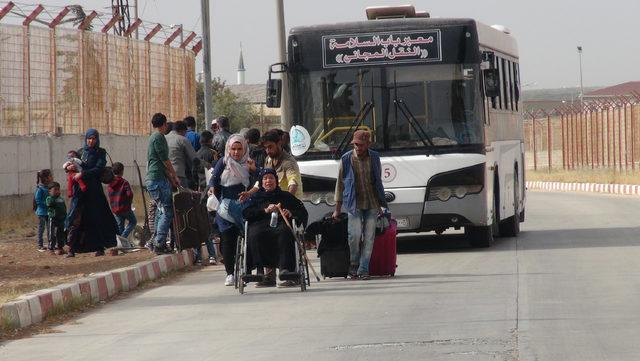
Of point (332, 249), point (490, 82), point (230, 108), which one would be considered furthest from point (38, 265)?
point (230, 108)

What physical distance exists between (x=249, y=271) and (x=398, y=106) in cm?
492

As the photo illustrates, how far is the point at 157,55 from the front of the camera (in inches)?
1401

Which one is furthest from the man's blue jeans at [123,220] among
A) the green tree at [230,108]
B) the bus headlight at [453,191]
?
the green tree at [230,108]

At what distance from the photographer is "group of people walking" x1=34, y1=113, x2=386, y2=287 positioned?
1445 centimetres

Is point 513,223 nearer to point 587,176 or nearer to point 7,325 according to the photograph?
point 7,325

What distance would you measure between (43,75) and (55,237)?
28.7 feet

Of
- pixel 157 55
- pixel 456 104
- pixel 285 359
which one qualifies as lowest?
pixel 285 359

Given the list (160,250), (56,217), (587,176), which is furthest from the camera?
(587,176)

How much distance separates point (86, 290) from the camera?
1416 centimetres

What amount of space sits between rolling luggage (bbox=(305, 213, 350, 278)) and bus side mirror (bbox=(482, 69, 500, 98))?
3.97 m

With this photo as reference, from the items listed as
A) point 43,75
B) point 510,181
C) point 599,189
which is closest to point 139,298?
point 510,181

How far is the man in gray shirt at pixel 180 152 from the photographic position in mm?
18484

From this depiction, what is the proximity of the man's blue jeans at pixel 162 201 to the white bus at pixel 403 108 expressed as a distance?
1899 mm

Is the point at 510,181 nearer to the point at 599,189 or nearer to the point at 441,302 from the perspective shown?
the point at 441,302
